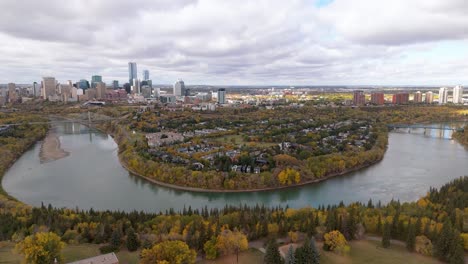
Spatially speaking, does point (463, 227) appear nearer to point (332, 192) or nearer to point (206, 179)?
point (332, 192)

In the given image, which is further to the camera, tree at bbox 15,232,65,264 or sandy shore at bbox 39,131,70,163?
sandy shore at bbox 39,131,70,163

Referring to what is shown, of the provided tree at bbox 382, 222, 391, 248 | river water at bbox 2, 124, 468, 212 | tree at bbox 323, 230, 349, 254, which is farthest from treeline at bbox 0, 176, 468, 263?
river water at bbox 2, 124, 468, 212

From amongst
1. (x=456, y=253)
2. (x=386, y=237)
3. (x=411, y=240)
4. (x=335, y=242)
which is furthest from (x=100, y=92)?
→ (x=456, y=253)

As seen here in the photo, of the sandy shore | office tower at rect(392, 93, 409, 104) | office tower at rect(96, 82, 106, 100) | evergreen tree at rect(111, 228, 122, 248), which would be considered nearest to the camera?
evergreen tree at rect(111, 228, 122, 248)

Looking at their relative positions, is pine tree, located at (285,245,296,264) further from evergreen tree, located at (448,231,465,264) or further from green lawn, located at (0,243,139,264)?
evergreen tree, located at (448,231,465,264)

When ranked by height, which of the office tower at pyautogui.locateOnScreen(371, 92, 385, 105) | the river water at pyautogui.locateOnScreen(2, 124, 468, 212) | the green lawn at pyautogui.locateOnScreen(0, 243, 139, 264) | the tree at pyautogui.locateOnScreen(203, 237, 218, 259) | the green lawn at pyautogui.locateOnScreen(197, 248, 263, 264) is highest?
the office tower at pyautogui.locateOnScreen(371, 92, 385, 105)

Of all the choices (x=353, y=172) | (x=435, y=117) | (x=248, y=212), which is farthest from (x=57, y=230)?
(x=435, y=117)

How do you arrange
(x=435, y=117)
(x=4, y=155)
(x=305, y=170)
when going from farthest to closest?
(x=435, y=117)
(x=4, y=155)
(x=305, y=170)

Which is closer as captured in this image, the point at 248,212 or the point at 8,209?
the point at 248,212
